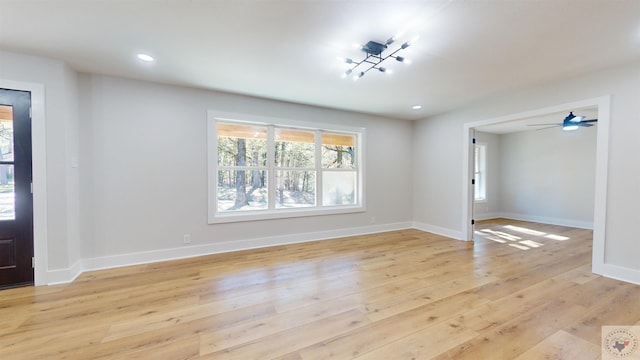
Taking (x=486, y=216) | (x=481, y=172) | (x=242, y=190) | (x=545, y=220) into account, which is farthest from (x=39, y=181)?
(x=545, y=220)

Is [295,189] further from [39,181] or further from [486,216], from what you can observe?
[486,216]

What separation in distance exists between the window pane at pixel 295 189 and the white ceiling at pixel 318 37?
1636 millimetres

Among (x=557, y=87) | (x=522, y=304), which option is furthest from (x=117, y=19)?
(x=557, y=87)

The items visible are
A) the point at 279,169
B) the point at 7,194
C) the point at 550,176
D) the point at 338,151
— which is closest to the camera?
the point at 7,194

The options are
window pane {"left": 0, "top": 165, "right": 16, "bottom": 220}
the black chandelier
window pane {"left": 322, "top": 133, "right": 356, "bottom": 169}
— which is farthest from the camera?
window pane {"left": 322, "top": 133, "right": 356, "bottom": 169}

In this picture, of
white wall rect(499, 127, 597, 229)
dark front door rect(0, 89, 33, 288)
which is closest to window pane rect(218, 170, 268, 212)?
dark front door rect(0, 89, 33, 288)

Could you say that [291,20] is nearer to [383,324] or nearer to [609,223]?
[383,324]

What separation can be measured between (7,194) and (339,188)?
4430mm

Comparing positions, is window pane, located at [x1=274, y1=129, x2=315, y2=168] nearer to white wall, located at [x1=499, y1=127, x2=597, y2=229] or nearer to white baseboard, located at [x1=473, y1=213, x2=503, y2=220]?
white baseboard, located at [x1=473, y1=213, x2=503, y2=220]

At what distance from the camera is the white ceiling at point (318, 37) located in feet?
6.30

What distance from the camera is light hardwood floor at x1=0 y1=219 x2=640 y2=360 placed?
5.71ft

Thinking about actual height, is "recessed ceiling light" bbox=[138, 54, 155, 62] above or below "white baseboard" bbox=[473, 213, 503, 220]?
above

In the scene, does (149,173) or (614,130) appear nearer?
(614,130)

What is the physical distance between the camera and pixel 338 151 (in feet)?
16.7
